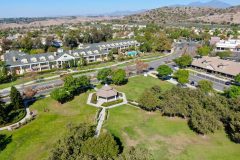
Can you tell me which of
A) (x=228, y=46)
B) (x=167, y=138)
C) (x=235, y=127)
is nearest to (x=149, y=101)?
(x=167, y=138)

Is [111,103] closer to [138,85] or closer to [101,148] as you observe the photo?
[138,85]

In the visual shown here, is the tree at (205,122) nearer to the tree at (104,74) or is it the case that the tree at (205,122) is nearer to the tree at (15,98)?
the tree at (104,74)

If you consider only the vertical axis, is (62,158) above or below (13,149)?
above

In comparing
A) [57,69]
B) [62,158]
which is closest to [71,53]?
[57,69]

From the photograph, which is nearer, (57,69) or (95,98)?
(95,98)

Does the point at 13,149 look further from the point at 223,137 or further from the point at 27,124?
the point at 223,137

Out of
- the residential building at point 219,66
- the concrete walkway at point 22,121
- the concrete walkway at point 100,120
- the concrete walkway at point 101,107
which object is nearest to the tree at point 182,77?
the residential building at point 219,66
